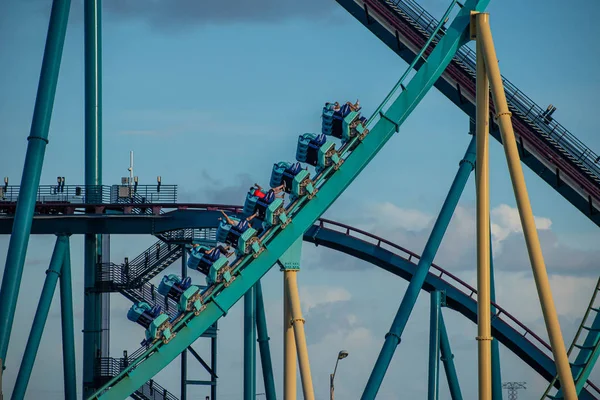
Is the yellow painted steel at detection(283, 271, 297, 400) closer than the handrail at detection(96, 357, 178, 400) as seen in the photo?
Yes

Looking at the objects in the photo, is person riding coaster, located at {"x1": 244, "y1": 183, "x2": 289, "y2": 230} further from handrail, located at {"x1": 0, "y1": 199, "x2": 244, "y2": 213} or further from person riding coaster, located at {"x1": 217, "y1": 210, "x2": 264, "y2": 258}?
handrail, located at {"x1": 0, "y1": 199, "x2": 244, "y2": 213}

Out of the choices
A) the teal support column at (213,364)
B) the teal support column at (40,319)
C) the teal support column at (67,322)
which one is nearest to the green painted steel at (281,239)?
the teal support column at (40,319)

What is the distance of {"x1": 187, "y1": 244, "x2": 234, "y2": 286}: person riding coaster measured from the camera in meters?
24.4

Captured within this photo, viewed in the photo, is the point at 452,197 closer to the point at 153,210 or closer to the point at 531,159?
the point at 531,159

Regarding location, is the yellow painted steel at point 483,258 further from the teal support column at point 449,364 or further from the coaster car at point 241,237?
the teal support column at point 449,364

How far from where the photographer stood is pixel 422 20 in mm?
31906

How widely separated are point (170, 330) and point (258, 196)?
299 centimetres

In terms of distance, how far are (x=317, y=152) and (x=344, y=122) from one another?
84 cm

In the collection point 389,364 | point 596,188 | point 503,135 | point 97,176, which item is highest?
point 97,176

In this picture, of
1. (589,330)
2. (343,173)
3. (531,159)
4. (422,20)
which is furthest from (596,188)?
(343,173)

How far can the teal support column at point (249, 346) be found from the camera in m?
31.8

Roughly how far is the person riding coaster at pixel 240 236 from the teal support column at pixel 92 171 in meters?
8.27

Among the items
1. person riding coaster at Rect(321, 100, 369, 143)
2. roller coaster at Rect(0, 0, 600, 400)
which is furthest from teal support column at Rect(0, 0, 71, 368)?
person riding coaster at Rect(321, 100, 369, 143)

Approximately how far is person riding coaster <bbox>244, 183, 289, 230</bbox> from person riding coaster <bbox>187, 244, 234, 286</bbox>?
87 cm
